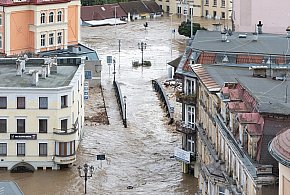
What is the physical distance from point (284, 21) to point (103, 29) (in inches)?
1471

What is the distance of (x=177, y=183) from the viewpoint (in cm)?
3731

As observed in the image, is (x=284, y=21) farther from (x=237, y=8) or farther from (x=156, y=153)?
(x=156, y=153)

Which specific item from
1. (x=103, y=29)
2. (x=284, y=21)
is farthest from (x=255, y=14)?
(x=103, y=29)

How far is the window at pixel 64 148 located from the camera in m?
39.5

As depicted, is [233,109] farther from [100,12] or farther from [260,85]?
[100,12]

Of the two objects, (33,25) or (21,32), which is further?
(21,32)

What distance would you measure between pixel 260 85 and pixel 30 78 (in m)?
15.1

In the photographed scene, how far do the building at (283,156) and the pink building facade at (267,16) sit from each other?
106ft

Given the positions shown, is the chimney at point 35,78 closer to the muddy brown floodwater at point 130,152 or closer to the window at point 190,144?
the muddy brown floodwater at point 130,152

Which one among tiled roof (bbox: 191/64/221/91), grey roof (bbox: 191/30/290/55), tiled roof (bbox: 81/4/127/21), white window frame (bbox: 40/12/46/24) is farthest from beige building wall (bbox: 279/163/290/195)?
tiled roof (bbox: 81/4/127/21)

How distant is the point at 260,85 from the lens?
29.7 metres

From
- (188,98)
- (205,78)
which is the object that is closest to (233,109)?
(205,78)

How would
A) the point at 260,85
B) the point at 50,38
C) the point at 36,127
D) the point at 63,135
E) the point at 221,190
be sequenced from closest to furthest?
1. the point at 221,190
2. the point at 260,85
3. the point at 63,135
4. the point at 36,127
5. the point at 50,38

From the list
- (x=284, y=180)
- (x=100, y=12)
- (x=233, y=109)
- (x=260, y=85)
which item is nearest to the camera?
(x=284, y=180)
